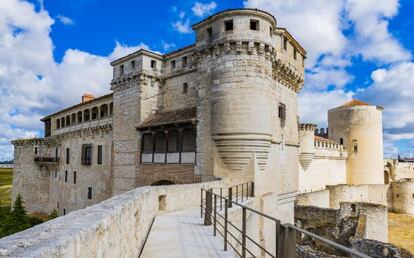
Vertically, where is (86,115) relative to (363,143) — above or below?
above

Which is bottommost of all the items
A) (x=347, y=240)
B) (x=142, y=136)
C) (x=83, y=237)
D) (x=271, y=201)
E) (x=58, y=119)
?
(x=347, y=240)

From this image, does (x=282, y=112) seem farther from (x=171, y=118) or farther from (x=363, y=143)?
(x=363, y=143)

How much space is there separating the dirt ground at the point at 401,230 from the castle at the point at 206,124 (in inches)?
185

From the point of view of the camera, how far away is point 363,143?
3784 centimetres

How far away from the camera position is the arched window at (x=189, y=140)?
18.6 m

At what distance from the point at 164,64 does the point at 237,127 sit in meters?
7.94

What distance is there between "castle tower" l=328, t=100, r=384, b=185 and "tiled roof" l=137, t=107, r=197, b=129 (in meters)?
26.2

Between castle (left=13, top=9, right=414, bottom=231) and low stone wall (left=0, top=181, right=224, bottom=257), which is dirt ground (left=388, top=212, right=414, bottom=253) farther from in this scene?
low stone wall (left=0, top=181, right=224, bottom=257)

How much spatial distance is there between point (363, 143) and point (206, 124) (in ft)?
91.8

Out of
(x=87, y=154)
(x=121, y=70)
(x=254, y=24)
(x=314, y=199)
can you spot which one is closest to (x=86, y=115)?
(x=87, y=154)

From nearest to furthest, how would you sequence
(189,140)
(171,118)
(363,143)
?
(171,118), (189,140), (363,143)

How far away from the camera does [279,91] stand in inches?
738

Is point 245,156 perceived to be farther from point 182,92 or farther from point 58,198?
point 58,198

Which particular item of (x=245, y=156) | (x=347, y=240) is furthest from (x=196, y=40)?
(x=347, y=240)
